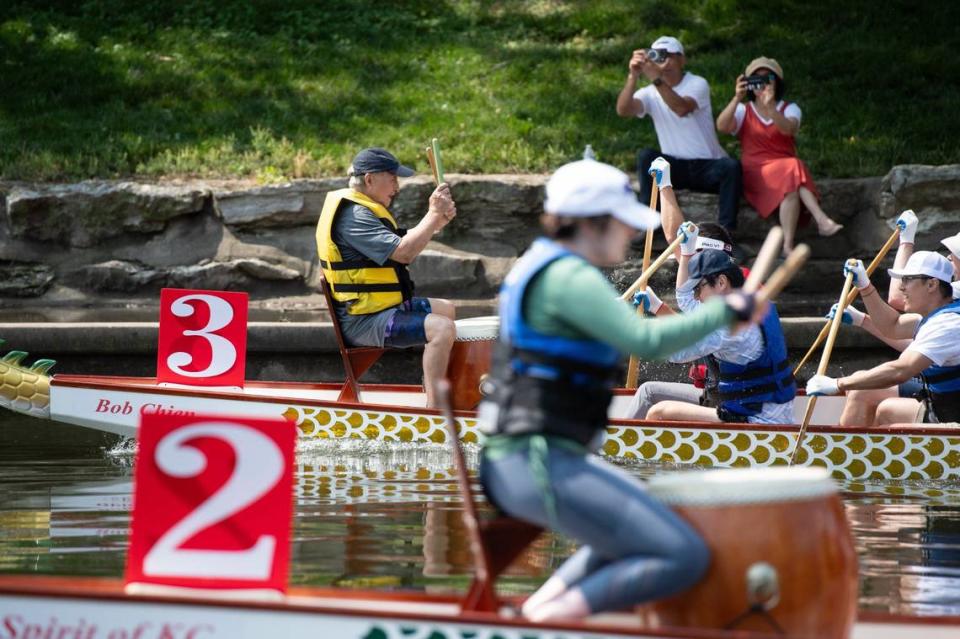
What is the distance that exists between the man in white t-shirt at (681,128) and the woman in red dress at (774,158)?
0.61 feet

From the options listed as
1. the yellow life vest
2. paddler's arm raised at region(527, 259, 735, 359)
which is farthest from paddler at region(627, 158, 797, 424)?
paddler's arm raised at region(527, 259, 735, 359)

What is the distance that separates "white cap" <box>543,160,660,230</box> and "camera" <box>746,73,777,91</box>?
7793 millimetres

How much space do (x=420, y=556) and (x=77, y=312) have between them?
705cm

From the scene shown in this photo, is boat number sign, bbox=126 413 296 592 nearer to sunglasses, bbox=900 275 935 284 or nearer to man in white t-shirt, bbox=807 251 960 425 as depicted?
man in white t-shirt, bbox=807 251 960 425

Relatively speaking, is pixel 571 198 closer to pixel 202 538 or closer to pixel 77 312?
pixel 202 538

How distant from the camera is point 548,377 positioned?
369cm

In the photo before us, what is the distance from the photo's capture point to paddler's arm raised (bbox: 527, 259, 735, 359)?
11.7 ft

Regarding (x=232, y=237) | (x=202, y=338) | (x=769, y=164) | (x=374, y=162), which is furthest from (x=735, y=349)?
(x=232, y=237)

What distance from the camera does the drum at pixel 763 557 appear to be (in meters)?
3.67

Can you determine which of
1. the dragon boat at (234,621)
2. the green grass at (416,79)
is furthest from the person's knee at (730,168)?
the dragon boat at (234,621)

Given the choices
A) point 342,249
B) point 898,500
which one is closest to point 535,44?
point 342,249

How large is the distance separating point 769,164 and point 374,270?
4415mm

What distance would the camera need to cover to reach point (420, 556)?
585 cm

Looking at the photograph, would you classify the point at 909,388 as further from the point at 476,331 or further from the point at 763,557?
the point at 763,557
